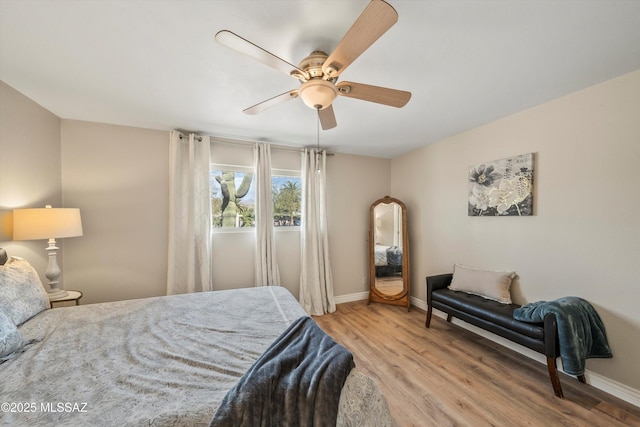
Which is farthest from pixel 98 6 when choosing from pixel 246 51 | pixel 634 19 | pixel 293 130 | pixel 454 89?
pixel 634 19

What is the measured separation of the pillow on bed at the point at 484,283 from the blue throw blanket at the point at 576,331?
468 millimetres

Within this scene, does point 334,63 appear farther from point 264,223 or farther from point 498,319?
point 498,319

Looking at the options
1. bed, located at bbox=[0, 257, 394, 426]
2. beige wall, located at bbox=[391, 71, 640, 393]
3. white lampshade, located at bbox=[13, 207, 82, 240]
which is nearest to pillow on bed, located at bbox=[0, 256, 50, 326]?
bed, located at bbox=[0, 257, 394, 426]

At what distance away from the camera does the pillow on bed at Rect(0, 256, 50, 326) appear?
153 centimetres

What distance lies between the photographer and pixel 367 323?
10.4ft

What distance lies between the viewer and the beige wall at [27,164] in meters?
1.93

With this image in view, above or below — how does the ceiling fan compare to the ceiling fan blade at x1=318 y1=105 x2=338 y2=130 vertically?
above

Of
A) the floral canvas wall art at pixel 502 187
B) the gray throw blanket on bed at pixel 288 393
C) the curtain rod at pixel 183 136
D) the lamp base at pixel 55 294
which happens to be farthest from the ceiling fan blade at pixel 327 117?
the lamp base at pixel 55 294

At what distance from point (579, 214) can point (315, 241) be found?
2824 mm

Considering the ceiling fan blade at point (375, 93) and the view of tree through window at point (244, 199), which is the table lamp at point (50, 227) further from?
the ceiling fan blade at point (375, 93)

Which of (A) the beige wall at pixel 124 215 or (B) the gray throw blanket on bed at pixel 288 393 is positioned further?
(A) the beige wall at pixel 124 215

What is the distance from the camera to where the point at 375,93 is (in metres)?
1.59

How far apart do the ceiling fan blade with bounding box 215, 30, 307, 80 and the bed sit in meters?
1.53

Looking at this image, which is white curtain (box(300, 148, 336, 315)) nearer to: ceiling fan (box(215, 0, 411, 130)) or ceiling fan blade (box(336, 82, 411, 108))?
ceiling fan (box(215, 0, 411, 130))
